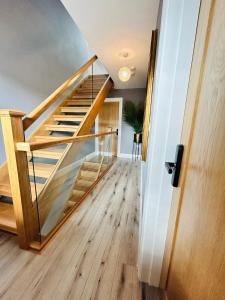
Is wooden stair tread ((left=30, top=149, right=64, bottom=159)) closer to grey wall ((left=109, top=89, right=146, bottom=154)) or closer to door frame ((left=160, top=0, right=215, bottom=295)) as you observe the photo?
door frame ((left=160, top=0, right=215, bottom=295))

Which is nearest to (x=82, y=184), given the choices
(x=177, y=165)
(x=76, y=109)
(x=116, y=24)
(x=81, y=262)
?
(x=81, y=262)

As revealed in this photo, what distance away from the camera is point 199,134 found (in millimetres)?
523

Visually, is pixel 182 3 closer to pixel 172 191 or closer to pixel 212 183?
pixel 212 183

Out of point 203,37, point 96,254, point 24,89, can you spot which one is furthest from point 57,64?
point 96,254

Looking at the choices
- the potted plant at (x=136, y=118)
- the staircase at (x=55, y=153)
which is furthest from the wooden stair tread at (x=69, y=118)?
the potted plant at (x=136, y=118)

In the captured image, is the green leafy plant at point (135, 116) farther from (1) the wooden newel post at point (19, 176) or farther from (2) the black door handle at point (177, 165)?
(2) the black door handle at point (177, 165)

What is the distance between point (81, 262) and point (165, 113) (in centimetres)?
125

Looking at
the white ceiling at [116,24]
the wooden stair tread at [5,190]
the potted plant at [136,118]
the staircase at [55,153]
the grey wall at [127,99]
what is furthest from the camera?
the grey wall at [127,99]

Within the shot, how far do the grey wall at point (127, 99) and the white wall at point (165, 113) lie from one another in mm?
3580

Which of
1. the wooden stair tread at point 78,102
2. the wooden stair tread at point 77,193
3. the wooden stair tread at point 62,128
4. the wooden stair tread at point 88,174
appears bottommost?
the wooden stair tread at point 77,193

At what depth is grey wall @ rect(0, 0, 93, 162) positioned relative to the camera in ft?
6.39

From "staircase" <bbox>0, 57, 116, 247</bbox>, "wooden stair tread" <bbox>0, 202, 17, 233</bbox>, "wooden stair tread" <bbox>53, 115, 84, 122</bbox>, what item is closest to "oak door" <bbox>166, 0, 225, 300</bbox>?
"staircase" <bbox>0, 57, 116, 247</bbox>

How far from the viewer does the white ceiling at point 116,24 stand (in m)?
1.47

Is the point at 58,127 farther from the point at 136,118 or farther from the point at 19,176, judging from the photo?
the point at 136,118
